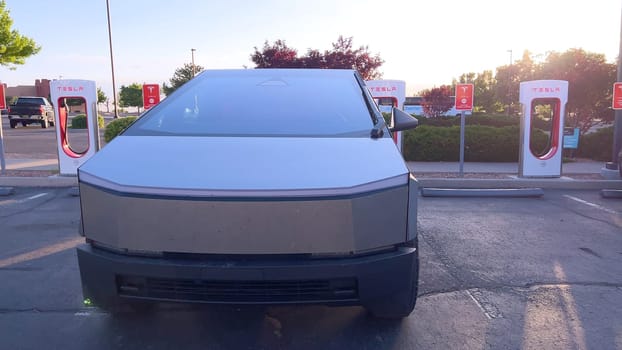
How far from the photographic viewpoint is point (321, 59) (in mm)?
18656

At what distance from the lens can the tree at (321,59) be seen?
18203mm

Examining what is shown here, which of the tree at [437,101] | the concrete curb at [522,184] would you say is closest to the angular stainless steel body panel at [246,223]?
the concrete curb at [522,184]

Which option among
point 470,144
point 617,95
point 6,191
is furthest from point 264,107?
point 470,144

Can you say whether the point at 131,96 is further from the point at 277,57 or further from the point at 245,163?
the point at 245,163

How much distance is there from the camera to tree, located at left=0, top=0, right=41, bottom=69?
23.4 m

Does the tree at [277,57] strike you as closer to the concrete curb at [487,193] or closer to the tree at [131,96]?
the concrete curb at [487,193]

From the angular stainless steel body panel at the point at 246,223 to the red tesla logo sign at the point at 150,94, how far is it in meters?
7.75

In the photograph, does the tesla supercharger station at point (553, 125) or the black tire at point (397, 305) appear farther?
the tesla supercharger station at point (553, 125)

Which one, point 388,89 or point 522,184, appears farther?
point 388,89

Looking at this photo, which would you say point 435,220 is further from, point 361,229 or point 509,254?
point 361,229

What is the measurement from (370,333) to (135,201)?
173 centimetres

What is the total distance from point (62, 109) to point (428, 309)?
8.98m

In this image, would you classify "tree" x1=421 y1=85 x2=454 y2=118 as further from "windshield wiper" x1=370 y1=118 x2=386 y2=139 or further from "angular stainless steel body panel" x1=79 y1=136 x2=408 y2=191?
"angular stainless steel body panel" x1=79 y1=136 x2=408 y2=191

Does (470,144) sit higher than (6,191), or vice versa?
(470,144)
